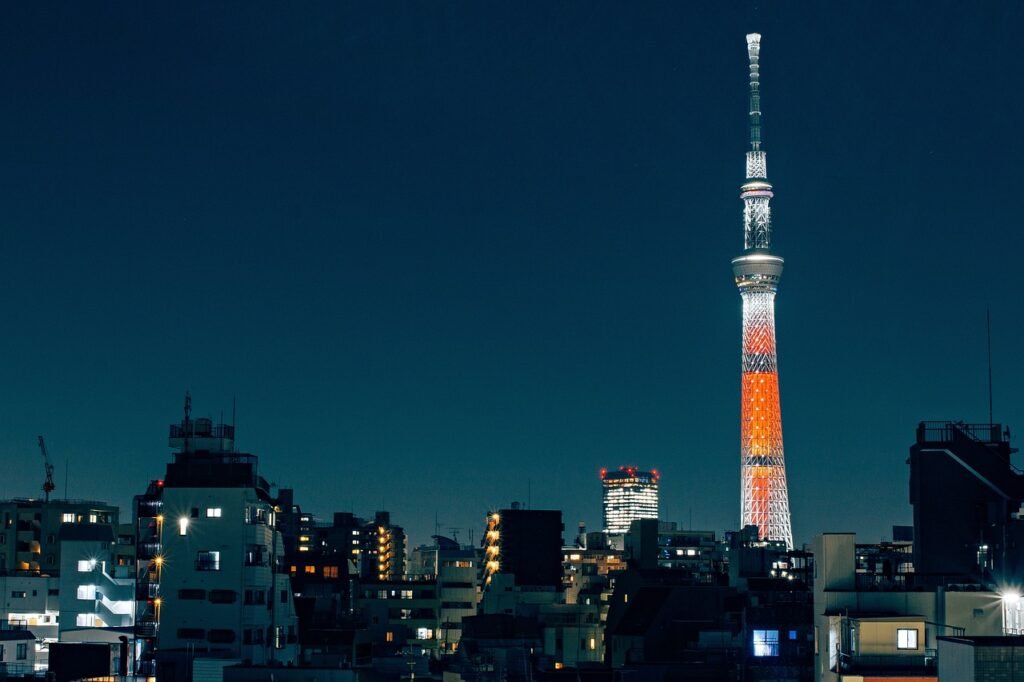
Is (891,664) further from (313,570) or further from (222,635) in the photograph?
(313,570)

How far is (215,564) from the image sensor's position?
2132 inches

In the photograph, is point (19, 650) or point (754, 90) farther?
point (754, 90)

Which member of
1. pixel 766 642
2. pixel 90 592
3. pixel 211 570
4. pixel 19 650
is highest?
pixel 211 570

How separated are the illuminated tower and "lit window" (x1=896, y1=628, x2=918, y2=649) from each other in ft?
425

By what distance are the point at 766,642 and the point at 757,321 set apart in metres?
114

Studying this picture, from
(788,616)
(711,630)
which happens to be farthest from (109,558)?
(788,616)

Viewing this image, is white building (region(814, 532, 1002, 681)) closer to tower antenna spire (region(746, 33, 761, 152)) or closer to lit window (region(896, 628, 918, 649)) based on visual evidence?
lit window (region(896, 628, 918, 649))

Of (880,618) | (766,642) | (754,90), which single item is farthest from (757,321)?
(880,618)

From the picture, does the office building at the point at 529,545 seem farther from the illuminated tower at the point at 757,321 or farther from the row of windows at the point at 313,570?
the illuminated tower at the point at 757,321

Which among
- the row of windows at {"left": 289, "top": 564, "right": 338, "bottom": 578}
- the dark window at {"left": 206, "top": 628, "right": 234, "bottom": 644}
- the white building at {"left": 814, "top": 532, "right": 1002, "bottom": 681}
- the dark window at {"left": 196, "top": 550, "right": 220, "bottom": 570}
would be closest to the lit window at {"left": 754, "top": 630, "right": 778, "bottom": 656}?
the white building at {"left": 814, "top": 532, "right": 1002, "bottom": 681}

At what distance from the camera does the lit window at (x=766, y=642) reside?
52688 mm

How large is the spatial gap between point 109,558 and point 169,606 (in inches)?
1044

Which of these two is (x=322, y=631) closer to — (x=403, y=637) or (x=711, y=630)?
(x=711, y=630)

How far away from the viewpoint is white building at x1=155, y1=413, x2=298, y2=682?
5375 cm
